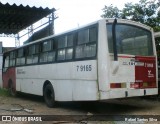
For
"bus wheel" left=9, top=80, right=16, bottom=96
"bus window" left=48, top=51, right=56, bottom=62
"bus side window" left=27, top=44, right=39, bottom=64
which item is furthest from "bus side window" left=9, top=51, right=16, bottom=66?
"bus window" left=48, top=51, right=56, bottom=62

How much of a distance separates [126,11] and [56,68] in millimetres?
7913

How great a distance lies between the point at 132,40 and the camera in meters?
10.7

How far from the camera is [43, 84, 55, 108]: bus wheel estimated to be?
1262 cm

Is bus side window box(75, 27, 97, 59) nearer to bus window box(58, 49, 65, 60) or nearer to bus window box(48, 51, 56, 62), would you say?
bus window box(58, 49, 65, 60)

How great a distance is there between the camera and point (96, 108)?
40.1ft

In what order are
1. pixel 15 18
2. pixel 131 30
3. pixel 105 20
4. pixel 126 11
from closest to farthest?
pixel 105 20 < pixel 131 30 < pixel 126 11 < pixel 15 18

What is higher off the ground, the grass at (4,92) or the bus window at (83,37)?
the bus window at (83,37)

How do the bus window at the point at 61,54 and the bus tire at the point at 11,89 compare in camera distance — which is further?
the bus tire at the point at 11,89

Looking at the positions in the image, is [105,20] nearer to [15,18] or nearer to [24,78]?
[24,78]

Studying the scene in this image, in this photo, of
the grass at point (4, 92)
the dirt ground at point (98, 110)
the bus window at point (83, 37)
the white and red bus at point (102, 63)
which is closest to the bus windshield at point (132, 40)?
the white and red bus at point (102, 63)

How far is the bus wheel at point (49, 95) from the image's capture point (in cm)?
1262

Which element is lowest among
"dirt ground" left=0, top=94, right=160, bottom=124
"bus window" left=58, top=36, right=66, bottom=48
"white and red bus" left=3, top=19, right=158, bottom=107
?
"dirt ground" left=0, top=94, right=160, bottom=124

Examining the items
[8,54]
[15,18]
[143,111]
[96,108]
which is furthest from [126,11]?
[15,18]

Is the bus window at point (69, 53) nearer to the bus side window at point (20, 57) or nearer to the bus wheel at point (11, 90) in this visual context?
the bus side window at point (20, 57)
